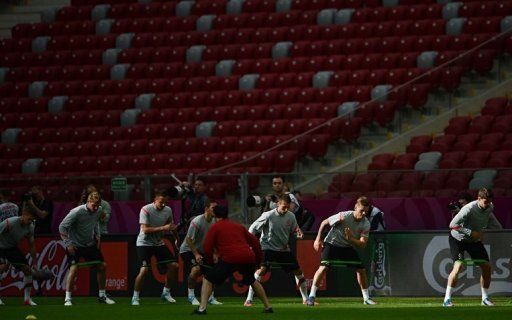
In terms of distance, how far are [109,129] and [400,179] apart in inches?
505

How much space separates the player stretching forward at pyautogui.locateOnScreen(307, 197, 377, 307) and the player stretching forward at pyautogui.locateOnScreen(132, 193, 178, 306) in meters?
2.93

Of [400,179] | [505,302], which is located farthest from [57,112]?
[505,302]

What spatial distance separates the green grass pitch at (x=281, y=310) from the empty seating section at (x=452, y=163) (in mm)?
3002

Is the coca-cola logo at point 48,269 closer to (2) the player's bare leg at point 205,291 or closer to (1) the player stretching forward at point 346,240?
(1) the player stretching forward at point 346,240

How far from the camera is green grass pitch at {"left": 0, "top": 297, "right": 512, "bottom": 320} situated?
709 inches

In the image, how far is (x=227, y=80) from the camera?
121 ft

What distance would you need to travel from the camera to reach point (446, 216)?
84.3ft

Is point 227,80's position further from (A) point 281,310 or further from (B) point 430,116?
(A) point 281,310

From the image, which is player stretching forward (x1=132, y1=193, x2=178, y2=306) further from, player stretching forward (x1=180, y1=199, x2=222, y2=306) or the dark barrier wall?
the dark barrier wall

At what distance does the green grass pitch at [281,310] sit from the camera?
18.0 m

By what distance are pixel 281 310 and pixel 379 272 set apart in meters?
5.04

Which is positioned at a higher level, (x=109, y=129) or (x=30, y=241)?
(x=109, y=129)

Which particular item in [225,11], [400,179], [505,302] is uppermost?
[225,11]

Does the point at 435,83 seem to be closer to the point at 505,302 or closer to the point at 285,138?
the point at 285,138
